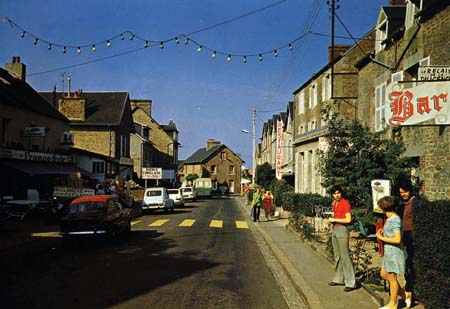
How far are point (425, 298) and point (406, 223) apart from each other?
1.65m

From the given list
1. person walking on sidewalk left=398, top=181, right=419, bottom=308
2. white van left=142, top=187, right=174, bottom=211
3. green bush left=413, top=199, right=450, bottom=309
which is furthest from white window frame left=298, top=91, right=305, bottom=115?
green bush left=413, top=199, right=450, bottom=309

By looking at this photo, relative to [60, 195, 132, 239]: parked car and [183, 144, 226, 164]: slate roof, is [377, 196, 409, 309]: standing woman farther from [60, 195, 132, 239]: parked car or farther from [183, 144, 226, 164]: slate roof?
[183, 144, 226, 164]: slate roof

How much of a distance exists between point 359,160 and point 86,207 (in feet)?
27.5

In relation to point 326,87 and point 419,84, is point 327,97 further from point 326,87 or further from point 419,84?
point 419,84

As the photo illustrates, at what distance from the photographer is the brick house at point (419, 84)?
638 centimetres

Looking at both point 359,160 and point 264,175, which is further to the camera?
point 264,175

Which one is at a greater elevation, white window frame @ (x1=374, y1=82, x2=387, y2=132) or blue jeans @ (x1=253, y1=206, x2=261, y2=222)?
white window frame @ (x1=374, y1=82, x2=387, y2=132)

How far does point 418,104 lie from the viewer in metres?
6.45

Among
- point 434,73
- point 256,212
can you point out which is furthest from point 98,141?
point 434,73

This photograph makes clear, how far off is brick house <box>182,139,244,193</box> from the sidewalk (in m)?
72.5

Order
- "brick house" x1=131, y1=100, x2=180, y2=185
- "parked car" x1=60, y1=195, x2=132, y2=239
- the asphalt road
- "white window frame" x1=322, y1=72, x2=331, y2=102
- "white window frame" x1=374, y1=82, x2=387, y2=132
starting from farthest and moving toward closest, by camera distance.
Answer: "brick house" x1=131, y1=100, x2=180, y2=185 → "white window frame" x1=322, y1=72, x2=331, y2=102 → "white window frame" x1=374, y1=82, x2=387, y2=132 → "parked car" x1=60, y1=195, x2=132, y2=239 → the asphalt road

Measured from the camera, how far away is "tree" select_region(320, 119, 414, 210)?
1233 centimetres

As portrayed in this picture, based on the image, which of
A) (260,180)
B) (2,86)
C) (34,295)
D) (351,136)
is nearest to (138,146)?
(260,180)

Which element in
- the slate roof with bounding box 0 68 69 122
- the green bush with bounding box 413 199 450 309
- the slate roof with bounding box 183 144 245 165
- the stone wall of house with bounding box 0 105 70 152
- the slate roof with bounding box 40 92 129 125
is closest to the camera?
the green bush with bounding box 413 199 450 309
